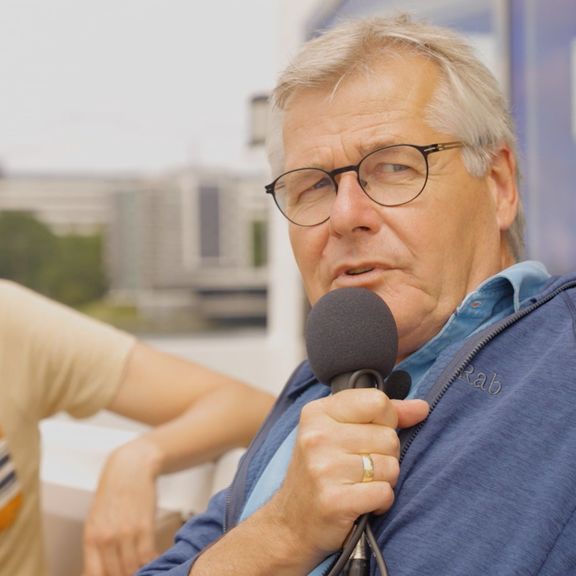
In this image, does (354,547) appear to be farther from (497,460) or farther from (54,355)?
(54,355)

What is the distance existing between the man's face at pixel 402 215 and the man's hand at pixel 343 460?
0.81ft

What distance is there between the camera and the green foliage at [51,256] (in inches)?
289

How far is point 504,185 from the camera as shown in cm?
106

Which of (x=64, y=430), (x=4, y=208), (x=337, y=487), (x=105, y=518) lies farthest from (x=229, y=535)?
(x=4, y=208)

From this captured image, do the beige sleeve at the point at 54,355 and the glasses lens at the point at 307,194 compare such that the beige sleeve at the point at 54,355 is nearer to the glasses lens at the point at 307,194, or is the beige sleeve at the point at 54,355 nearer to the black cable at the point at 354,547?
the glasses lens at the point at 307,194

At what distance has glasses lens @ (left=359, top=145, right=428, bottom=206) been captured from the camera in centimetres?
98

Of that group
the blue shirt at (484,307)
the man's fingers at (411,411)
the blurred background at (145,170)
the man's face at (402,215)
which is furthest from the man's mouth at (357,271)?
the blurred background at (145,170)

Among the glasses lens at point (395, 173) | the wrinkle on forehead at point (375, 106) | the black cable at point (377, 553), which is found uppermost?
the wrinkle on forehead at point (375, 106)

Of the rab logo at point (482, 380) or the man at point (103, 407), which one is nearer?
the rab logo at point (482, 380)

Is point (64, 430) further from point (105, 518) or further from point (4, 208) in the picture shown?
point (4, 208)

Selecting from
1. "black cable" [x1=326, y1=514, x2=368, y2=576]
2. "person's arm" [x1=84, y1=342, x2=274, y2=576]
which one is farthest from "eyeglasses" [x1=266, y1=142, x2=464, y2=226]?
"person's arm" [x1=84, y1=342, x2=274, y2=576]

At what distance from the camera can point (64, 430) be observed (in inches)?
74.3

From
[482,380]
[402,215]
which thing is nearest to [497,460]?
[482,380]

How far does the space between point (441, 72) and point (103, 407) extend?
0.99 meters
